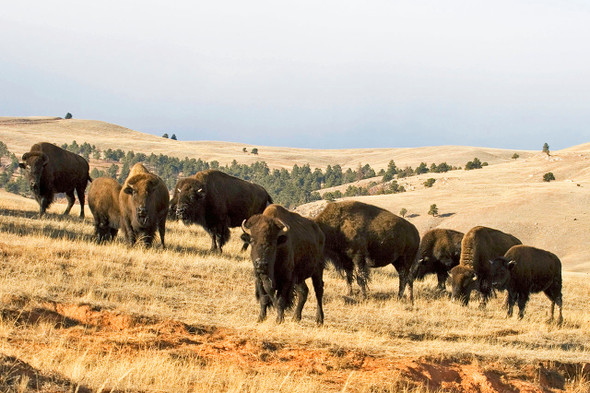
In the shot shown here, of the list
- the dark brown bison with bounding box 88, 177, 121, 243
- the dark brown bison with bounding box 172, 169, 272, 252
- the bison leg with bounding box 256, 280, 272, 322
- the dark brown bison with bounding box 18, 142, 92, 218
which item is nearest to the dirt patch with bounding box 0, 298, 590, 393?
the bison leg with bounding box 256, 280, 272, 322

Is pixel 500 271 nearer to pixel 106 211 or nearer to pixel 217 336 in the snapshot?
pixel 217 336

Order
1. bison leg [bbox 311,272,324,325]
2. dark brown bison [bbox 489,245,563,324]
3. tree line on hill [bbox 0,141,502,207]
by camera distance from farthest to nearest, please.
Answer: tree line on hill [bbox 0,141,502,207], dark brown bison [bbox 489,245,563,324], bison leg [bbox 311,272,324,325]

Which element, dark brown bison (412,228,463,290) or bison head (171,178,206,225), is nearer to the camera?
bison head (171,178,206,225)

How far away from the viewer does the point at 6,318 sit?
36.9 ft

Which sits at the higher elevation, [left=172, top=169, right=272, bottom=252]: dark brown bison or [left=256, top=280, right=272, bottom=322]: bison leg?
[left=172, top=169, right=272, bottom=252]: dark brown bison

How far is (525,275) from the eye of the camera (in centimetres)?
1983

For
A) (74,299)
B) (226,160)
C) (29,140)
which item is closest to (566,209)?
(74,299)

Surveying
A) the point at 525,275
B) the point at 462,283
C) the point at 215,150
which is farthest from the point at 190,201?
the point at 215,150

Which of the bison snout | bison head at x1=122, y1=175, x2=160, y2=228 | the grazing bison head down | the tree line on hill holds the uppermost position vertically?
bison head at x1=122, y1=175, x2=160, y2=228

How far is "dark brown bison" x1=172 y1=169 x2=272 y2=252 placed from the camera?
21.1 meters

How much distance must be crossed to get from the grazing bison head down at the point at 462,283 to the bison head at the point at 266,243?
769 cm

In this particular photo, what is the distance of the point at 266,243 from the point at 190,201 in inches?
349

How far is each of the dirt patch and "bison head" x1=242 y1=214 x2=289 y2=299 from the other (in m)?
1.18

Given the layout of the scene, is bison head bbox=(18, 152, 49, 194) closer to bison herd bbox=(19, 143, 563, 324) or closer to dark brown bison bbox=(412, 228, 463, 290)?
bison herd bbox=(19, 143, 563, 324)
